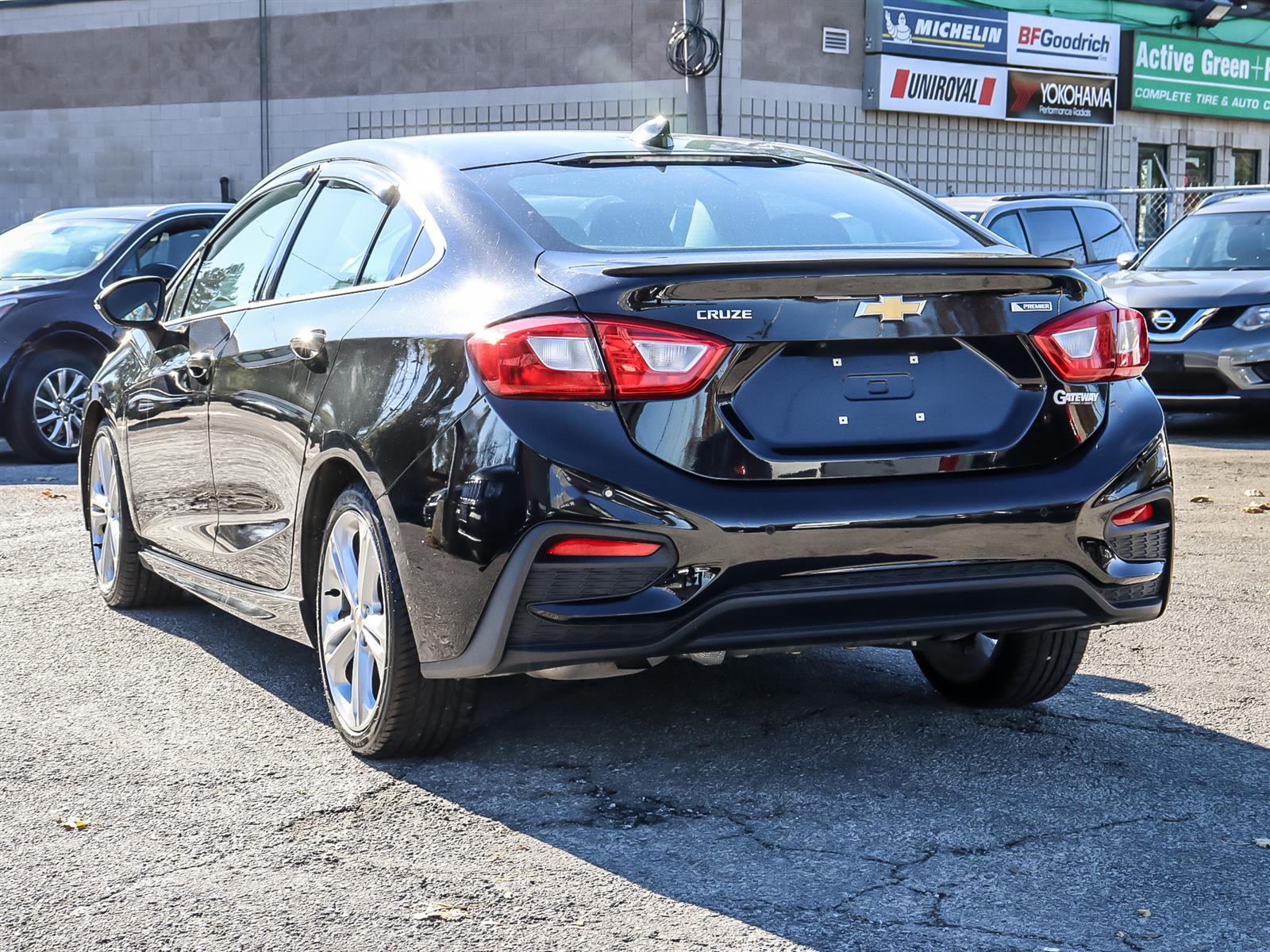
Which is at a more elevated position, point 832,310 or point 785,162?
point 785,162

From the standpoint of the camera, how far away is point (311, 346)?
14.6 feet

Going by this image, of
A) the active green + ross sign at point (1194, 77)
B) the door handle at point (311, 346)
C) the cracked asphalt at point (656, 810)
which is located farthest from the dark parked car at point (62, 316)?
the active green + ross sign at point (1194, 77)

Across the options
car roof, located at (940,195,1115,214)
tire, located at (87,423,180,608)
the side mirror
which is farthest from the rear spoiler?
car roof, located at (940,195,1115,214)

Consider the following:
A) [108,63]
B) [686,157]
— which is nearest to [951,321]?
[686,157]

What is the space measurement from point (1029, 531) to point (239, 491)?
2.31 m

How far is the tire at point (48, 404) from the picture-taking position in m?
11.3

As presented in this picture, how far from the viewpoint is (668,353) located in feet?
11.9

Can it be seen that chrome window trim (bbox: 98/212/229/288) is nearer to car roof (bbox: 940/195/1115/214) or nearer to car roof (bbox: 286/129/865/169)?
car roof (bbox: 940/195/1115/214)

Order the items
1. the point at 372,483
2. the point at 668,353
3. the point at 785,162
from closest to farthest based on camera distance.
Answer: the point at 668,353 → the point at 372,483 → the point at 785,162

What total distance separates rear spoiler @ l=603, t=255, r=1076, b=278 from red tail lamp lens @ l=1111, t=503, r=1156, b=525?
1.94ft

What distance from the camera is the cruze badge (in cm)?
394

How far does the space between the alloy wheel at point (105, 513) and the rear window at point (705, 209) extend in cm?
248

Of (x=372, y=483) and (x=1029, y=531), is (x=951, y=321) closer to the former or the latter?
(x=1029, y=531)

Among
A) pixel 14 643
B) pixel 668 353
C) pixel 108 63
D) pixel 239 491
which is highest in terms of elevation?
pixel 108 63
